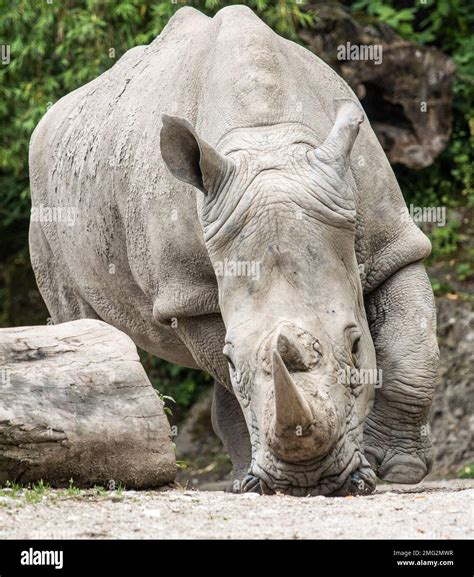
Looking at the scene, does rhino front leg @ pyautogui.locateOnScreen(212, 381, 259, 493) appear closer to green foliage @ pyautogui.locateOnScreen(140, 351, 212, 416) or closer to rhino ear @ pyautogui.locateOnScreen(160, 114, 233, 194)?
rhino ear @ pyautogui.locateOnScreen(160, 114, 233, 194)

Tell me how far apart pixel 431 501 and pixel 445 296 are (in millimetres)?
7162

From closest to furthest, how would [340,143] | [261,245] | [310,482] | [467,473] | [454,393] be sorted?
1. [310,482]
2. [261,245]
3. [340,143]
4. [467,473]
5. [454,393]

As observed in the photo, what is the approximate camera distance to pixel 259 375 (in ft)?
21.8

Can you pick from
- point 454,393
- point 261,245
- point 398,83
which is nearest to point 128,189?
point 261,245

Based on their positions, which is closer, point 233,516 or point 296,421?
point 233,516

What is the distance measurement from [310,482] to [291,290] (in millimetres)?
901

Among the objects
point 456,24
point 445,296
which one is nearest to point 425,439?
point 445,296

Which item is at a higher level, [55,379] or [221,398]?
[55,379]

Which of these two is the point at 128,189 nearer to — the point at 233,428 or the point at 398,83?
the point at 233,428

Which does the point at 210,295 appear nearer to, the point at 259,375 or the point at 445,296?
the point at 259,375

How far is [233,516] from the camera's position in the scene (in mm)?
5941

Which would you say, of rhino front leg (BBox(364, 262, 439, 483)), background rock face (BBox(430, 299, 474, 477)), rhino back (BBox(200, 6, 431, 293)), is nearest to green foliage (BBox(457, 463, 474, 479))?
background rock face (BBox(430, 299, 474, 477))

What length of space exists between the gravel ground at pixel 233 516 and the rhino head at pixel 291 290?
8.9 inches

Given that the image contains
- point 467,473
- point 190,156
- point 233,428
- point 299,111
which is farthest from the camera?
point 467,473
